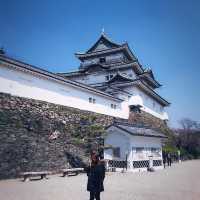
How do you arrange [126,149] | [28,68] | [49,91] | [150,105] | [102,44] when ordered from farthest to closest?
[102,44] < [150,105] < [49,91] < [126,149] < [28,68]

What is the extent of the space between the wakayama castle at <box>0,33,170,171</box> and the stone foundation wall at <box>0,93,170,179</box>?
906 millimetres

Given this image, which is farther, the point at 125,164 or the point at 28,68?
the point at 125,164

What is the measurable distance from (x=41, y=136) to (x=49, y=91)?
13.2 ft

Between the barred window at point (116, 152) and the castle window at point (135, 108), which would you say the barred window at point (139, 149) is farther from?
the castle window at point (135, 108)

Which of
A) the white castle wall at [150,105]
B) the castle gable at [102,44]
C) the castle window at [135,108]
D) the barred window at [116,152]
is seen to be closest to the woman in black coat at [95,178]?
the barred window at [116,152]

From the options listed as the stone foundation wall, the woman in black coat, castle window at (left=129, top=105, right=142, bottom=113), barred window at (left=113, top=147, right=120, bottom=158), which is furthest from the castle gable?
the woman in black coat

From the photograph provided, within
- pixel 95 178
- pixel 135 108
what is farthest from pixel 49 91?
pixel 135 108

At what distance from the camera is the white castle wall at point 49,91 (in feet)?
55.8

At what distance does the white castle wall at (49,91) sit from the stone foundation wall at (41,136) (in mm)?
504

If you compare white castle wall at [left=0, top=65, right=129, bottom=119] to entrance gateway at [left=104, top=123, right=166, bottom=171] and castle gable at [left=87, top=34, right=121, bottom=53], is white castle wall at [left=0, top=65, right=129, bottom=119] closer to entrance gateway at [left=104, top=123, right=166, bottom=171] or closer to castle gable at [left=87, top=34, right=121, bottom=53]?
entrance gateway at [left=104, top=123, right=166, bottom=171]

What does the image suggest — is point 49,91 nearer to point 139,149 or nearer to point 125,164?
point 125,164

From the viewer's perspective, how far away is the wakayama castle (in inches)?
717

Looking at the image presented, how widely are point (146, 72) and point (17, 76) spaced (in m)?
26.7

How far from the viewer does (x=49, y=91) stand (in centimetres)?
2008
